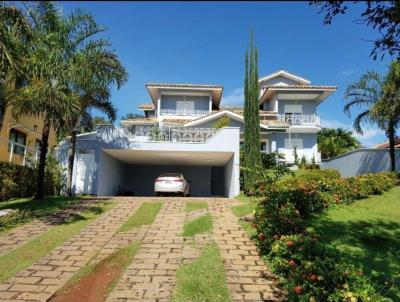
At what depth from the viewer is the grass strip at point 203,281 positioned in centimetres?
612

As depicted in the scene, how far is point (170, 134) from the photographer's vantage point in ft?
67.4

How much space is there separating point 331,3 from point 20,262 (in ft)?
24.7

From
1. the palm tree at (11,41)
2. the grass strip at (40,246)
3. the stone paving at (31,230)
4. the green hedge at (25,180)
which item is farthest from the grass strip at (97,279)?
the green hedge at (25,180)

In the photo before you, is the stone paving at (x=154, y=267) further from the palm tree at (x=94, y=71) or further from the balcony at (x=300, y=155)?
the balcony at (x=300, y=155)

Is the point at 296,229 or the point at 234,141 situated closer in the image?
the point at 296,229

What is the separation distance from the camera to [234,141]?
19.8 m

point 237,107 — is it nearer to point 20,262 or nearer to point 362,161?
point 362,161

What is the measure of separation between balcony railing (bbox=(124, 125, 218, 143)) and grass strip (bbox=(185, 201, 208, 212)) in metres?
5.20

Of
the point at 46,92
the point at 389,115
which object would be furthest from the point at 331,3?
the point at 389,115

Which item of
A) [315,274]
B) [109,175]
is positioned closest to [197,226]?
[315,274]

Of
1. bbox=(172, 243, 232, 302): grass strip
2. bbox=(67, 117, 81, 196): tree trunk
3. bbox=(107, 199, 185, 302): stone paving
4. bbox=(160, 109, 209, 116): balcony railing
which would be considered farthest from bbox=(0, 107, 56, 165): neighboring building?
bbox=(172, 243, 232, 302): grass strip

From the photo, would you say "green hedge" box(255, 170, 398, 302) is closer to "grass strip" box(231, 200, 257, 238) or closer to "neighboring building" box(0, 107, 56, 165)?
"grass strip" box(231, 200, 257, 238)

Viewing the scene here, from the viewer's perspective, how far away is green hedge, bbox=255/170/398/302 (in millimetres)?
5504

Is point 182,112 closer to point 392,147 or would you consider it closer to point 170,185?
point 170,185
